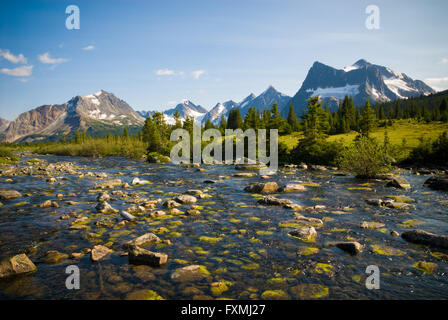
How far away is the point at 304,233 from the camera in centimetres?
1025

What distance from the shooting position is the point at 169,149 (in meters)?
70.6

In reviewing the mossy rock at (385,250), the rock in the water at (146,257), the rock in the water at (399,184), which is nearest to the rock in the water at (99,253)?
the rock in the water at (146,257)

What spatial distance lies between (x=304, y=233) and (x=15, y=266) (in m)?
10.1

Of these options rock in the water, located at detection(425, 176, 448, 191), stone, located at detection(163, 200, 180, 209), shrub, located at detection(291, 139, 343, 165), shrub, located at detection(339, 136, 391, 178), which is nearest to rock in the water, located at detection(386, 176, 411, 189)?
rock in the water, located at detection(425, 176, 448, 191)

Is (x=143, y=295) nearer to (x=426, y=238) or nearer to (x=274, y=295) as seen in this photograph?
(x=274, y=295)

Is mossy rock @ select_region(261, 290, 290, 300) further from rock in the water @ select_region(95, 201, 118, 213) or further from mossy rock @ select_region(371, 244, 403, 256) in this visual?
rock in the water @ select_region(95, 201, 118, 213)

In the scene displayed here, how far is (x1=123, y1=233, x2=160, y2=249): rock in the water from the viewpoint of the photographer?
895cm

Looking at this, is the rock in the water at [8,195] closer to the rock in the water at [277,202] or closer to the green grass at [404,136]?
the rock in the water at [277,202]

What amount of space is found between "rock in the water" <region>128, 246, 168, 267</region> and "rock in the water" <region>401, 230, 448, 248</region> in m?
9.75

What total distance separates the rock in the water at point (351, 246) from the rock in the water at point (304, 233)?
1.00 metres

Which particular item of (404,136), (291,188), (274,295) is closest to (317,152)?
(291,188)

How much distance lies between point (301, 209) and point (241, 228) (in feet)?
16.8

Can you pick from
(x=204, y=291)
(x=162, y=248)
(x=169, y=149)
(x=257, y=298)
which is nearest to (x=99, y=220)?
(x=162, y=248)

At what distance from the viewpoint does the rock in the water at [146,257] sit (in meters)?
7.89
